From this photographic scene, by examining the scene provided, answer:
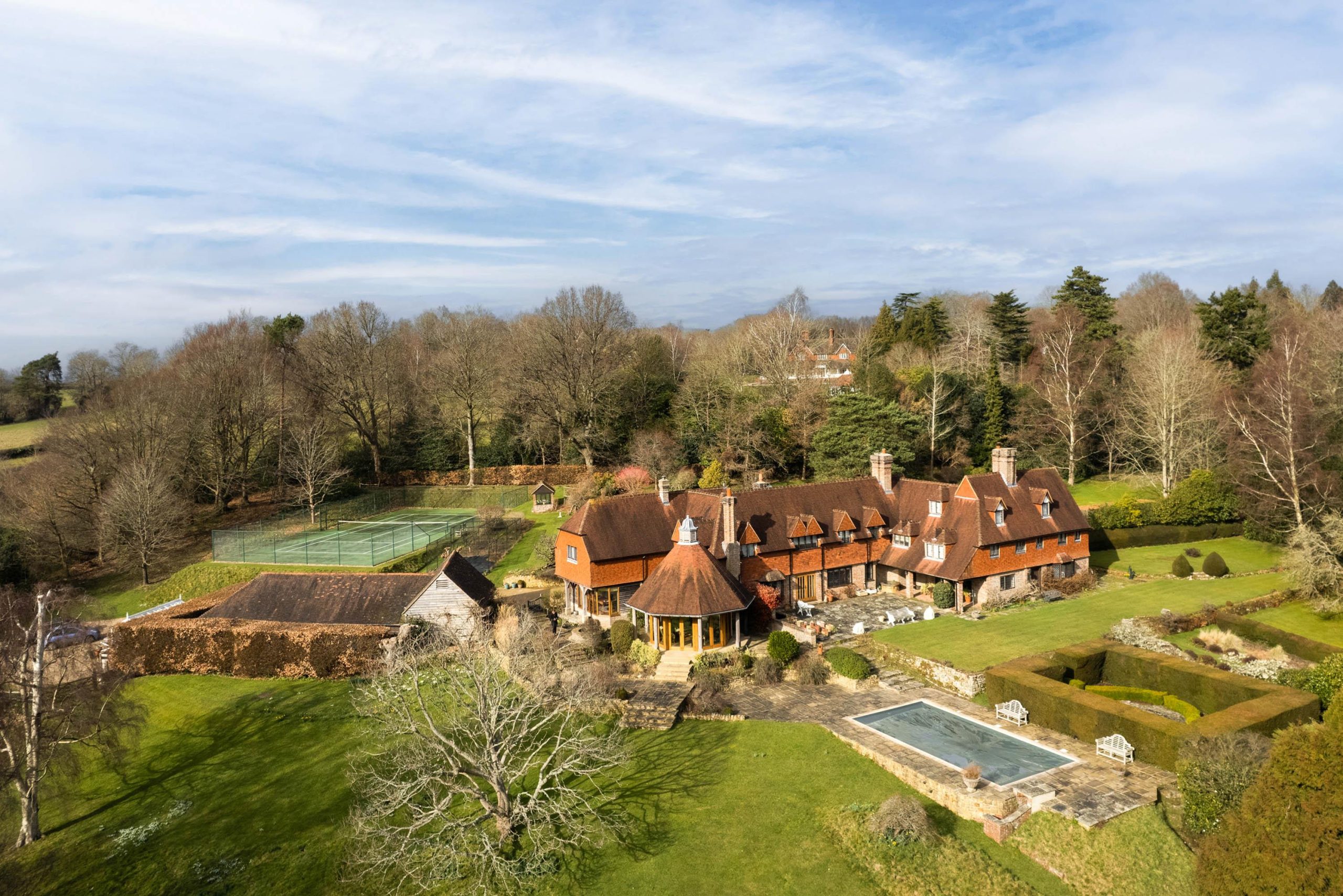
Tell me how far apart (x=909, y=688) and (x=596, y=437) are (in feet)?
121

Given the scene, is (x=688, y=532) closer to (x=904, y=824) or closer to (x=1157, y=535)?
(x=904, y=824)

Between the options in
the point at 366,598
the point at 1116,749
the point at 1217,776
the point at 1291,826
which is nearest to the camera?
the point at 1291,826

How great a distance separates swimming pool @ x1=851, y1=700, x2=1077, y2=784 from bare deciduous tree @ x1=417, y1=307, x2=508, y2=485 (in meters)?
45.1

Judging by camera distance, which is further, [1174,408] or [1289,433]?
[1174,408]

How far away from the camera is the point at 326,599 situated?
3200 centimetres

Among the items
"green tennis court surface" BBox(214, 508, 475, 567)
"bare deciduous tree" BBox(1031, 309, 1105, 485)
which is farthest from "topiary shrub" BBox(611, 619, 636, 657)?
"bare deciduous tree" BBox(1031, 309, 1105, 485)

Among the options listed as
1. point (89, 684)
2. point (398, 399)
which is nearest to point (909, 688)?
point (89, 684)

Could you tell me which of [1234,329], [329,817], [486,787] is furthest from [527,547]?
[1234,329]

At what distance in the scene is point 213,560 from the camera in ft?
144

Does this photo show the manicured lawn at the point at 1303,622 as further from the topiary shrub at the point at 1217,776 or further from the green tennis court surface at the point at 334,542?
the green tennis court surface at the point at 334,542

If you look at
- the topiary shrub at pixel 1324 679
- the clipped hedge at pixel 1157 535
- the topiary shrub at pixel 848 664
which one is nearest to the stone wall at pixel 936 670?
the topiary shrub at pixel 848 664

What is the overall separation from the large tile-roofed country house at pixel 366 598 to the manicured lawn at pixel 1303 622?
1226 inches

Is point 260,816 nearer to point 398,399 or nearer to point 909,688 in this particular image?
point 909,688

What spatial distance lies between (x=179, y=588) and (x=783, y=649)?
1407 inches
